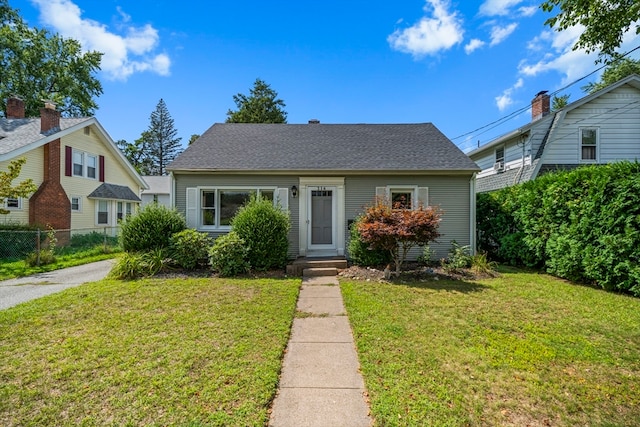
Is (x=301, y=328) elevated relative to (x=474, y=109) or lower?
lower

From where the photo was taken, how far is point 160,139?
43656 mm

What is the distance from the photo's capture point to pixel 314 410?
264 centimetres

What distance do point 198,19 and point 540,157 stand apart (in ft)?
47.1

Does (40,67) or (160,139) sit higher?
(160,139)

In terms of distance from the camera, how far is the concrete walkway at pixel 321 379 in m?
2.55

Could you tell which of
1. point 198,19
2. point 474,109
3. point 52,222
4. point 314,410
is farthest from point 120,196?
point 474,109

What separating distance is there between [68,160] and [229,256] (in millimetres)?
13016

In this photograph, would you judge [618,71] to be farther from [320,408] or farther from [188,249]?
[320,408]

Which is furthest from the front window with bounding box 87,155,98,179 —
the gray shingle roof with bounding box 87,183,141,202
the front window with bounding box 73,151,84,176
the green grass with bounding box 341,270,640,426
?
the green grass with bounding box 341,270,640,426

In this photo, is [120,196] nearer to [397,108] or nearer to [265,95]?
[397,108]

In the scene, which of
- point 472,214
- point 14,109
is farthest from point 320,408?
point 14,109

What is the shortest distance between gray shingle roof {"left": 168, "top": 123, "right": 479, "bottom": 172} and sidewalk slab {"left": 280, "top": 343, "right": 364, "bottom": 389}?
637 centimetres

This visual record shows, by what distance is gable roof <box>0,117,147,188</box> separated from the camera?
12.1 metres

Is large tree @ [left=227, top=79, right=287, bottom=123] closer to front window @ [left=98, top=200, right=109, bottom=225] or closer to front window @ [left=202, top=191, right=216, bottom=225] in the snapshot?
front window @ [left=98, top=200, right=109, bottom=225]
